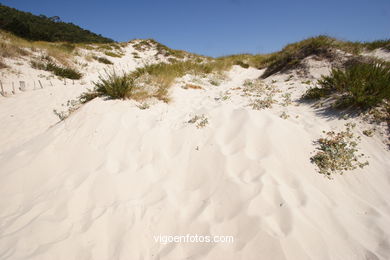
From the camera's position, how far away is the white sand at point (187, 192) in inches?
67.7

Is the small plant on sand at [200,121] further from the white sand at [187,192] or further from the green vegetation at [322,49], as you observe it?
the green vegetation at [322,49]

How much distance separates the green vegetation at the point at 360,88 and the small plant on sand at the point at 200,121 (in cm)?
268

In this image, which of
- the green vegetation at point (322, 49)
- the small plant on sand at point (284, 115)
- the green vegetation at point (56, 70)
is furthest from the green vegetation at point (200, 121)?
the green vegetation at point (56, 70)

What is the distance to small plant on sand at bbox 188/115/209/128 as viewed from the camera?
3.51m

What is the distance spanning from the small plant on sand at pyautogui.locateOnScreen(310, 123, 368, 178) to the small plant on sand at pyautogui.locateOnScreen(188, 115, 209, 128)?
1.80m

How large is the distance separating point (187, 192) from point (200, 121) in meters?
1.63

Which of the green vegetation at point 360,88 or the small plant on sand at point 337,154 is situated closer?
the small plant on sand at point 337,154

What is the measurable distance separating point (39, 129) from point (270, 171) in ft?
15.9

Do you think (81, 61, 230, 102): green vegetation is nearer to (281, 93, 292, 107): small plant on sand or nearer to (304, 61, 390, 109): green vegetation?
(281, 93, 292, 107): small plant on sand

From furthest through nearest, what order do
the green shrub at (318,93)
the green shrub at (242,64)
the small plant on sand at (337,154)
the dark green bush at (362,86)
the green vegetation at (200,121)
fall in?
the green shrub at (242,64), the green shrub at (318,93), the green vegetation at (200,121), the dark green bush at (362,86), the small plant on sand at (337,154)

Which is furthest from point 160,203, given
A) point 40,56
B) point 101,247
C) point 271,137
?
point 40,56

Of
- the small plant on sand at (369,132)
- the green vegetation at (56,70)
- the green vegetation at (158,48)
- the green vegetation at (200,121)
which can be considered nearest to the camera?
the small plant on sand at (369,132)

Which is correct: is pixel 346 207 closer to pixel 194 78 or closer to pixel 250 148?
pixel 250 148

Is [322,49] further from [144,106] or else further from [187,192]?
[187,192]
